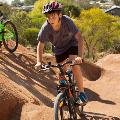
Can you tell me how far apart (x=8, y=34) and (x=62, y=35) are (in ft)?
14.2

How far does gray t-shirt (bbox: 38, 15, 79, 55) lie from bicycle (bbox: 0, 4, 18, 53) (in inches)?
159

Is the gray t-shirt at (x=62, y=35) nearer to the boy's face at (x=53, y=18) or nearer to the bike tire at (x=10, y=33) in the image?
the boy's face at (x=53, y=18)

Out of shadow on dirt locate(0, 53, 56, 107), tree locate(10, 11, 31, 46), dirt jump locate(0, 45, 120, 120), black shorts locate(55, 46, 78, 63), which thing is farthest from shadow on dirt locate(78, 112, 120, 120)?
tree locate(10, 11, 31, 46)

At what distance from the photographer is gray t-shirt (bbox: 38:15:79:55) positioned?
601 cm

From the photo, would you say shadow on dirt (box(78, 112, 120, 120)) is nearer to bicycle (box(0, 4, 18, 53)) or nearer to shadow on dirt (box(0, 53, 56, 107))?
shadow on dirt (box(0, 53, 56, 107))

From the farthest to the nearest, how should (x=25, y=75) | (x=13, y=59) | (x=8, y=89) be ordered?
(x=13, y=59) → (x=25, y=75) → (x=8, y=89)

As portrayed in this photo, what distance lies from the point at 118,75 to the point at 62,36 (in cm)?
588

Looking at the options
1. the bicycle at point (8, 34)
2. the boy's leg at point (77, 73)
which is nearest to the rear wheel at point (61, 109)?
the boy's leg at point (77, 73)

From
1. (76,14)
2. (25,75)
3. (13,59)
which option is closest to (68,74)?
(25,75)

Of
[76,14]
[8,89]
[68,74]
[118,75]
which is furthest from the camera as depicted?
[76,14]

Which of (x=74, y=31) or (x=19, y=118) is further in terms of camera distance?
(x=19, y=118)

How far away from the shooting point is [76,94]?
630 cm

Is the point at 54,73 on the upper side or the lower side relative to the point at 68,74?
lower

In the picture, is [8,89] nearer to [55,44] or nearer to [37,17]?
[55,44]
